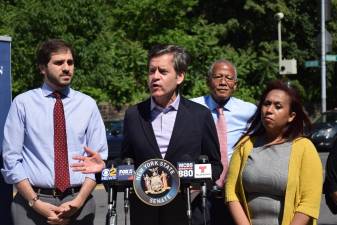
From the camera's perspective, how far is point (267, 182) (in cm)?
415

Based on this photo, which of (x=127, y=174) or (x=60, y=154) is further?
(x=60, y=154)

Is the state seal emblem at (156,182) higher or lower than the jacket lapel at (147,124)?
lower

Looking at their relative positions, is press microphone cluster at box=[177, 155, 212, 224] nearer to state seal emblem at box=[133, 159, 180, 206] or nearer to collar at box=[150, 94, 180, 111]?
state seal emblem at box=[133, 159, 180, 206]

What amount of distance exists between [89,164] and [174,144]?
53 cm

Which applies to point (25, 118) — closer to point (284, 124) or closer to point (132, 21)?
point (284, 124)

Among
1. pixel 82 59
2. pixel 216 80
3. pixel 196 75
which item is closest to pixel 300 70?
→ pixel 196 75

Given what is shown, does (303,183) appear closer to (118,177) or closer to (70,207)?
(118,177)

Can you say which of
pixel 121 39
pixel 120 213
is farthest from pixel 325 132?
pixel 120 213

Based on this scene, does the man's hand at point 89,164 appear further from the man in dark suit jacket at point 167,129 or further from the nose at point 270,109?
the nose at point 270,109

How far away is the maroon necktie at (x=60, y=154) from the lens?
4473 millimetres

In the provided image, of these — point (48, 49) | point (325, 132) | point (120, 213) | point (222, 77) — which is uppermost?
point (48, 49)

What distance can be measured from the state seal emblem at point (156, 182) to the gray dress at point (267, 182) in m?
0.43

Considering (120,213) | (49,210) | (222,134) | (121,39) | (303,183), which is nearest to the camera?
(303,183)

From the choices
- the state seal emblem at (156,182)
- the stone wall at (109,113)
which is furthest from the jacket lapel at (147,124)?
the stone wall at (109,113)
